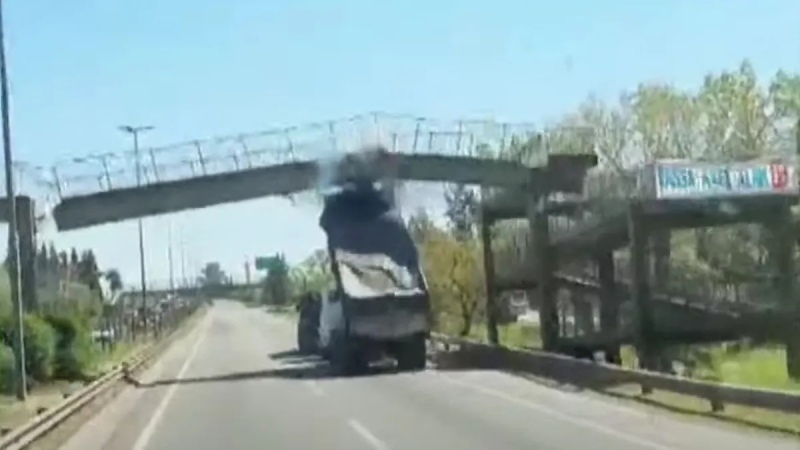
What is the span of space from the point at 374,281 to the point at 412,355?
3.12 meters

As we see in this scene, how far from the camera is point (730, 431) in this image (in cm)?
2381

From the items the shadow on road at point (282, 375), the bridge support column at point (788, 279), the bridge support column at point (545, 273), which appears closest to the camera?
the bridge support column at point (788, 279)

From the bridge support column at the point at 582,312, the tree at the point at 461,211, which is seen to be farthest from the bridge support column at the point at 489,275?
the tree at the point at 461,211

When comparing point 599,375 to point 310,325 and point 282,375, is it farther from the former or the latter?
point 310,325

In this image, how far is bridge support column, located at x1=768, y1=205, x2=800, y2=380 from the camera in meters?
46.7

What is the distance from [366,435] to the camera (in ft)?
82.1

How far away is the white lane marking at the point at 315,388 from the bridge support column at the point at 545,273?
10.5m

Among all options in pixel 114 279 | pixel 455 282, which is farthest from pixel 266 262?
pixel 455 282

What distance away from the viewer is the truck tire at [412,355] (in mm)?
48438

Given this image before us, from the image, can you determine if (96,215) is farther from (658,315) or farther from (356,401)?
(356,401)

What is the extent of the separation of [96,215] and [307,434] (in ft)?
101

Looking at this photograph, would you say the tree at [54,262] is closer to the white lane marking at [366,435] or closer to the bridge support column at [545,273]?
the bridge support column at [545,273]

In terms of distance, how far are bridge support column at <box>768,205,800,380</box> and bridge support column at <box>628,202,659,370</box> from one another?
3.85 m

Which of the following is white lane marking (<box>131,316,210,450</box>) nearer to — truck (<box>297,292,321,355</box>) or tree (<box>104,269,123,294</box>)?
truck (<box>297,292,321,355</box>)
